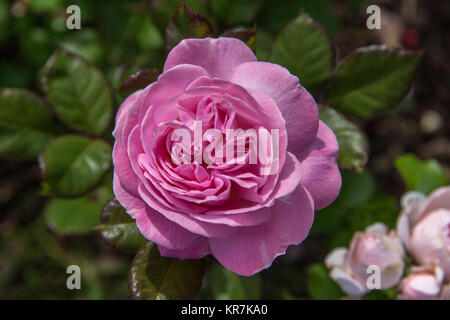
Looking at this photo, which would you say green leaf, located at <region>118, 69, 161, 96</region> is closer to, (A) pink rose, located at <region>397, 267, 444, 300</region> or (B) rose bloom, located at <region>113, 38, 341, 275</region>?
(B) rose bloom, located at <region>113, 38, 341, 275</region>

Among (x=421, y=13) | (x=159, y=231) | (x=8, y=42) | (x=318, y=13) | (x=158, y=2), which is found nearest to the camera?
(x=159, y=231)

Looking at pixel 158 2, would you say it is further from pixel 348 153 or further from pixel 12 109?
pixel 348 153

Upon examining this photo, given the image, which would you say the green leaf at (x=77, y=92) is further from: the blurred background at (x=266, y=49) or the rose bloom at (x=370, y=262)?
the rose bloom at (x=370, y=262)

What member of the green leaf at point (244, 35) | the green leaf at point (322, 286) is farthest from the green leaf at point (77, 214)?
the green leaf at point (244, 35)

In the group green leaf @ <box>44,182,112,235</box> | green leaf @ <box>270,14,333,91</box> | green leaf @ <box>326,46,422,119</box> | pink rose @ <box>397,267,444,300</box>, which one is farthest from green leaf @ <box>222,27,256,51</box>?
green leaf @ <box>44,182,112,235</box>

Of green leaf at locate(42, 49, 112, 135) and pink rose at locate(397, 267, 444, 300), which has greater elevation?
green leaf at locate(42, 49, 112, 135)

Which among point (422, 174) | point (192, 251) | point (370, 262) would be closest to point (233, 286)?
point (370, 262)

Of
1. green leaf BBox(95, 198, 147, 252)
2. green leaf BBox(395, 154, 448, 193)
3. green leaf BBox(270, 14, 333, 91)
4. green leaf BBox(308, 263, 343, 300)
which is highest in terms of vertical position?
green leaf BBox(270, 14, 333, 91)
